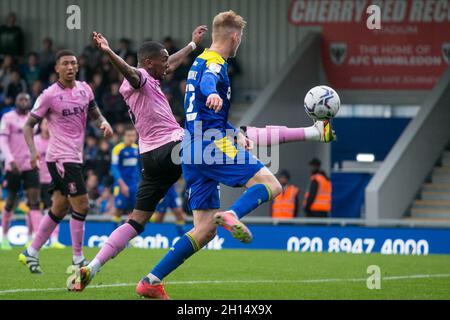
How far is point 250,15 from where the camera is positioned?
25.5m

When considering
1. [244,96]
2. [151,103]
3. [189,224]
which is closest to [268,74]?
[244,96]

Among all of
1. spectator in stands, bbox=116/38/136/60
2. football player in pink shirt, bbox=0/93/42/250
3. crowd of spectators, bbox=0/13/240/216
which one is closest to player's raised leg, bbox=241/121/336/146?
football player in pink shirt, bbox=0/93/42/250

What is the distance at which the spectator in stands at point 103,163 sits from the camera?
2203cm

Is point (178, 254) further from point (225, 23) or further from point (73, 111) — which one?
point (73, 111)

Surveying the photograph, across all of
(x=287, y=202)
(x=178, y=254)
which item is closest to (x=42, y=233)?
(x=178, y=254)

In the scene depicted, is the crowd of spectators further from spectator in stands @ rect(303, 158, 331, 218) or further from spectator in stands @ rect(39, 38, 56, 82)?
spectator in stands @ rect(303, 158, 331, 218)

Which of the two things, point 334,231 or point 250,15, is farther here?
point 250,15

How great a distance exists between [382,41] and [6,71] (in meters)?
8.04

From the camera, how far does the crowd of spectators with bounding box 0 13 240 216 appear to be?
22.0m

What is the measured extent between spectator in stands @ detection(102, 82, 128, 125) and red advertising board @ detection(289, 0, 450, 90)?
4.48m

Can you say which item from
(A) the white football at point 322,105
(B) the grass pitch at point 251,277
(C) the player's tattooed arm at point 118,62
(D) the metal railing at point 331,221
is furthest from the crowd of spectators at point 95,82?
(A) the white football at point 322,105

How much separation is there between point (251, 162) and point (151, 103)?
1.48m

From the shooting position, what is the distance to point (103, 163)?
868 inches
